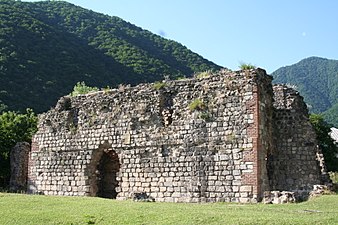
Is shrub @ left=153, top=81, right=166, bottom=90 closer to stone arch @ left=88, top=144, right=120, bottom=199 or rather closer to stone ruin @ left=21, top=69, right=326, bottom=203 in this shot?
stone ruin @ left=21, top=69, right=326, bottom=203

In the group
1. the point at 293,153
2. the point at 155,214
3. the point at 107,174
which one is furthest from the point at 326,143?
the point at 155,214

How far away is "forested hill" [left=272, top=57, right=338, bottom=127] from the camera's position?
3952 inches

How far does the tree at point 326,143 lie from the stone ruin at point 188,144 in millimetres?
18026

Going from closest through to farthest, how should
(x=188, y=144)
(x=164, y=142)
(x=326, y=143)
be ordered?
(x=188, y=144), (x=164, y=142), (x=326, y=143)

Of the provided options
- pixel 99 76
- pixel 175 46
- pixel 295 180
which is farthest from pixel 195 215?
pixel 175 46

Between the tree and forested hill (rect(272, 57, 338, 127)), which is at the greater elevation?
forested hill (rect(272, 57, 338, 127))

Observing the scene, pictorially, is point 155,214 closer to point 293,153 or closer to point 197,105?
point 197,105

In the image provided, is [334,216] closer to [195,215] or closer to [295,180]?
[195,215]

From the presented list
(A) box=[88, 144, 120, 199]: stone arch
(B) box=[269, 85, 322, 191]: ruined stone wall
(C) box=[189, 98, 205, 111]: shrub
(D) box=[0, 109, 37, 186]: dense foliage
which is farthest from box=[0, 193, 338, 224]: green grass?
(D) box=[0, 109, 37, 186]: dense foliage

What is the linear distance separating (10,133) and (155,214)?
61.9 feet

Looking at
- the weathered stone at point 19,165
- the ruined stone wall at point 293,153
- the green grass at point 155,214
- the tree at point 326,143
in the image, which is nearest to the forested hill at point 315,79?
the tree at point 326,143

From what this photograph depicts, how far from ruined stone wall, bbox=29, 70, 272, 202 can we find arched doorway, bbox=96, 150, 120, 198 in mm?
40

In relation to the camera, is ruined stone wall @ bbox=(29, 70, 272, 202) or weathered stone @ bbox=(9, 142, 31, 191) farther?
weathered stone @ bbox=(9, 142, 31, 191)

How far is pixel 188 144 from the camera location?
56.9 ft
